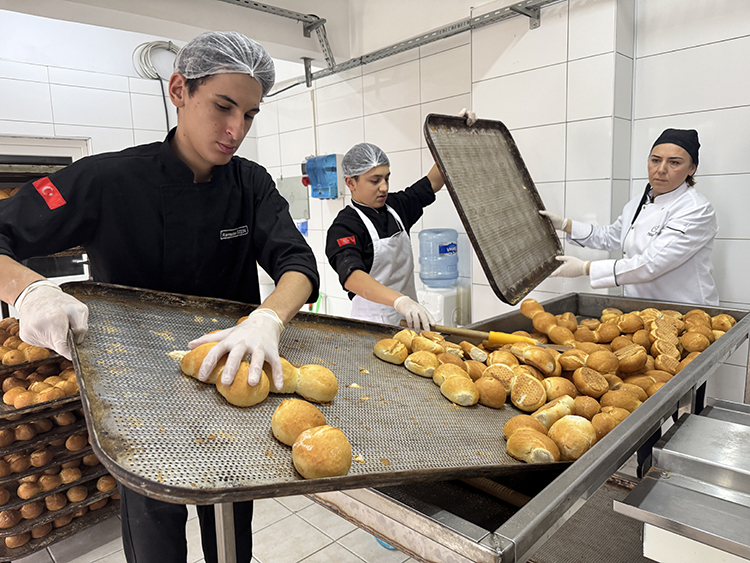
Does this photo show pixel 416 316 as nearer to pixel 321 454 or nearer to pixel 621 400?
pixel 621 400

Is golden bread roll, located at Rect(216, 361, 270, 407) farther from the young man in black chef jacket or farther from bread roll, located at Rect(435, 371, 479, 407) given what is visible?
bread roll, located at Rect(435, 371, 479, 407)

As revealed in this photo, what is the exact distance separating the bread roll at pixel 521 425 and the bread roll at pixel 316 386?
33 centimetres

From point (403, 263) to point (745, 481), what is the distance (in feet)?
6.12

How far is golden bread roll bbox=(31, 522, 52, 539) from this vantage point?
2.14m

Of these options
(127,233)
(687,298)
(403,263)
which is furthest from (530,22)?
(127,233)

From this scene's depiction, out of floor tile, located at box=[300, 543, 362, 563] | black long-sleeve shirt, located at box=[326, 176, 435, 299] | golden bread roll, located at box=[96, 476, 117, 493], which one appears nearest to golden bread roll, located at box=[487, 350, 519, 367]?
black long-sleeve shirt, located at box=[326, 176, 435, 299]

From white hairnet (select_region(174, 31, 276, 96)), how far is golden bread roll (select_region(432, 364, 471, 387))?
0.90 metres

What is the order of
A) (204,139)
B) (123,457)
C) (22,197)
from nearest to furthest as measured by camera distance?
(123,457) < (22,197) < (204,139)

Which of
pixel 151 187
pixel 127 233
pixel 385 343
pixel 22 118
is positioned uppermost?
pixel 22 118

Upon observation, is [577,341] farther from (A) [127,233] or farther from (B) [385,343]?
(A) [127,233]

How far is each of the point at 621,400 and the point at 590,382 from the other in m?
0.09

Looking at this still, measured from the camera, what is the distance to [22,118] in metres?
3.69

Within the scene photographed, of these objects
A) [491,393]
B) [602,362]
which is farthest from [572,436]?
[602,362]

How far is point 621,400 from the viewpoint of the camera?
1.07m
